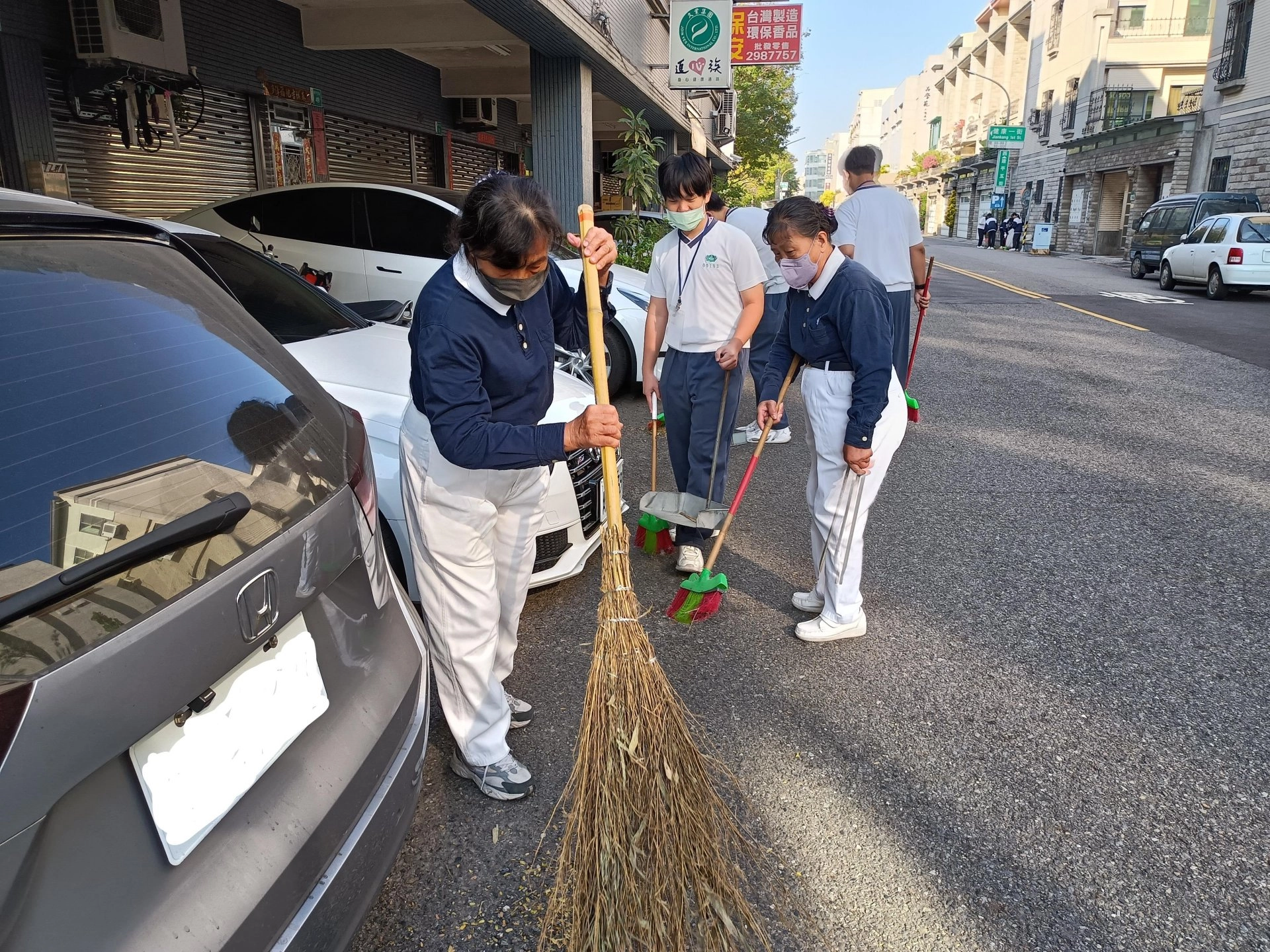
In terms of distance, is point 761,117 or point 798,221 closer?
point 798,221

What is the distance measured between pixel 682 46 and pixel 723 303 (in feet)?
34.6

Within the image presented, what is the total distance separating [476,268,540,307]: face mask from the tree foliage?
104 ft

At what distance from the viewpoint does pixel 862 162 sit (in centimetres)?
600

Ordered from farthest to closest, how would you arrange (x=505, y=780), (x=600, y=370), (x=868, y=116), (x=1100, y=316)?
(x=868, y=116)
(x=1100, y=316)
(x=505, y=780)
(x=600, y=370)

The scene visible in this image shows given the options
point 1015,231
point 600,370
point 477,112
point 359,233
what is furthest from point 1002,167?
point 600,370

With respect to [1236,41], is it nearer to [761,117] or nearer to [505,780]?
[761,117]

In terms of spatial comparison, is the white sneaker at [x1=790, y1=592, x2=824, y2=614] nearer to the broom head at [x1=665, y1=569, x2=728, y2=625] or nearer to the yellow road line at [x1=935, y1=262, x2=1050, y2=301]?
the broom head at [x1=665, y1=569, x2=728, y2=625]

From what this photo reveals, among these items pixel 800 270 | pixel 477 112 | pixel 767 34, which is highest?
pixel 767 34

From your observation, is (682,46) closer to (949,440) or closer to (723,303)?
(949,440)

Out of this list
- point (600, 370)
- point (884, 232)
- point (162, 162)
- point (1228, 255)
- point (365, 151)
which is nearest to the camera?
point (600, 370)

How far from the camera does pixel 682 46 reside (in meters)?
13.2

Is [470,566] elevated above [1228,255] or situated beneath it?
situated beneath

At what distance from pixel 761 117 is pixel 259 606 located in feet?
134

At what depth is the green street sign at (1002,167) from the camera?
167ft
